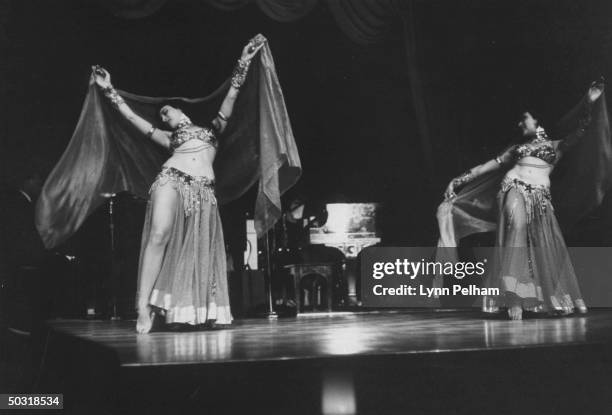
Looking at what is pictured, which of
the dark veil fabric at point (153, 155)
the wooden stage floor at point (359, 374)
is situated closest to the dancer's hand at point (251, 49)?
the dark veil fabric at point (153, 155)

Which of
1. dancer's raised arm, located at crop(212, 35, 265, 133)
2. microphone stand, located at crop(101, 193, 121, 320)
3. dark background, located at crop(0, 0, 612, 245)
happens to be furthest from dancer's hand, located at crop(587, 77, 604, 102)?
microphone stand, located at crop(101, 193, 121, 320)

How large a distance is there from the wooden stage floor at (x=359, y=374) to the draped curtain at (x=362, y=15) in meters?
2.69

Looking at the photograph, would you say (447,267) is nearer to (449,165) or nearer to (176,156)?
(449,165)

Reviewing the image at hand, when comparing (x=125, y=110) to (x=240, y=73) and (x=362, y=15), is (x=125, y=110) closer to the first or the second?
(x=240, y=73)

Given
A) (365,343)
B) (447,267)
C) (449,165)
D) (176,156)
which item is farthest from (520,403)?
(449,165)

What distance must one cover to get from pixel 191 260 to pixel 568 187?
293 cm

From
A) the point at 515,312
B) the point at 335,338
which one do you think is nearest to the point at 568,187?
the point at 515,312

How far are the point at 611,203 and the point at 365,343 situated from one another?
3801 mm

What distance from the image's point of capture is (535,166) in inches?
199

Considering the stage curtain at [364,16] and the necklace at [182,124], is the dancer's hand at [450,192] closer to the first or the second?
the stage curtain at [364,16]

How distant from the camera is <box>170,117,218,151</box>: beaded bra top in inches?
173

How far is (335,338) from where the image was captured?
3.73m

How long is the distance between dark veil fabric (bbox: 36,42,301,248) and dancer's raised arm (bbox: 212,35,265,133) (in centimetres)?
17

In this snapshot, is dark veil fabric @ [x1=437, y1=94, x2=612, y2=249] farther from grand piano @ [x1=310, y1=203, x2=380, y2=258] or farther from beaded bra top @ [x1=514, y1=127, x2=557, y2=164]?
grand piano @ [x1=310, y1=203, x2=380, y2=258]
